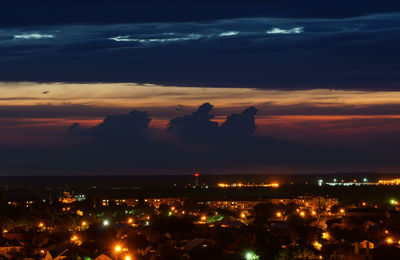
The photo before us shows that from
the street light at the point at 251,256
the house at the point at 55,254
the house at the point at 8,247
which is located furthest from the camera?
the house at the point at 8,247

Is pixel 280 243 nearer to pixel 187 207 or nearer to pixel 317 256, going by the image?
pixel 317 256

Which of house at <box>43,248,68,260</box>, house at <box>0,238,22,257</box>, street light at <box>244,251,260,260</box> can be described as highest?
street light at <box>244,251,260,260</box>

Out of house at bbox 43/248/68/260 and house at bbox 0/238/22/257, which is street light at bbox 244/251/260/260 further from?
house at bbox 0/238/22/257

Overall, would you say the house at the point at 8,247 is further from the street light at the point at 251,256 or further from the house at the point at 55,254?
the street light at the point at 251,256

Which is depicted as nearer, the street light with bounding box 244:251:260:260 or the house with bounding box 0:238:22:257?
the street light with bounding box 244:251:260:260

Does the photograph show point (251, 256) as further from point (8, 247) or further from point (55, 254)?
point (8, 247)

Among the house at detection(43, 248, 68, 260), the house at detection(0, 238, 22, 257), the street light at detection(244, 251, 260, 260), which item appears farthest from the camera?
the house at detection(0, 238, 22, 257)

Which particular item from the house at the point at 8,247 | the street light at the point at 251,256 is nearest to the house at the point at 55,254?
the house at the point at 8,247

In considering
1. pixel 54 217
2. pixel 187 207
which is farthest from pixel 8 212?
pixel 187 207

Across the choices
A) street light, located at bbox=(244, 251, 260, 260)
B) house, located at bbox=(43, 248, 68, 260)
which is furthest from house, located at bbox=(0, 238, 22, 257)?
street light, located at bbox=(244, 251, 260, 260)

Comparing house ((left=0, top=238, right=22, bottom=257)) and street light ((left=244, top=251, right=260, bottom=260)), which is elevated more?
street light ((left=244, top=251, right=260, bottom=260))

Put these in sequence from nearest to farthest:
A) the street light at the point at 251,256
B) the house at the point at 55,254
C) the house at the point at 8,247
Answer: the street light at the point at 251,256 < the house at the point at 55,254 < the house at the point at 8,247
